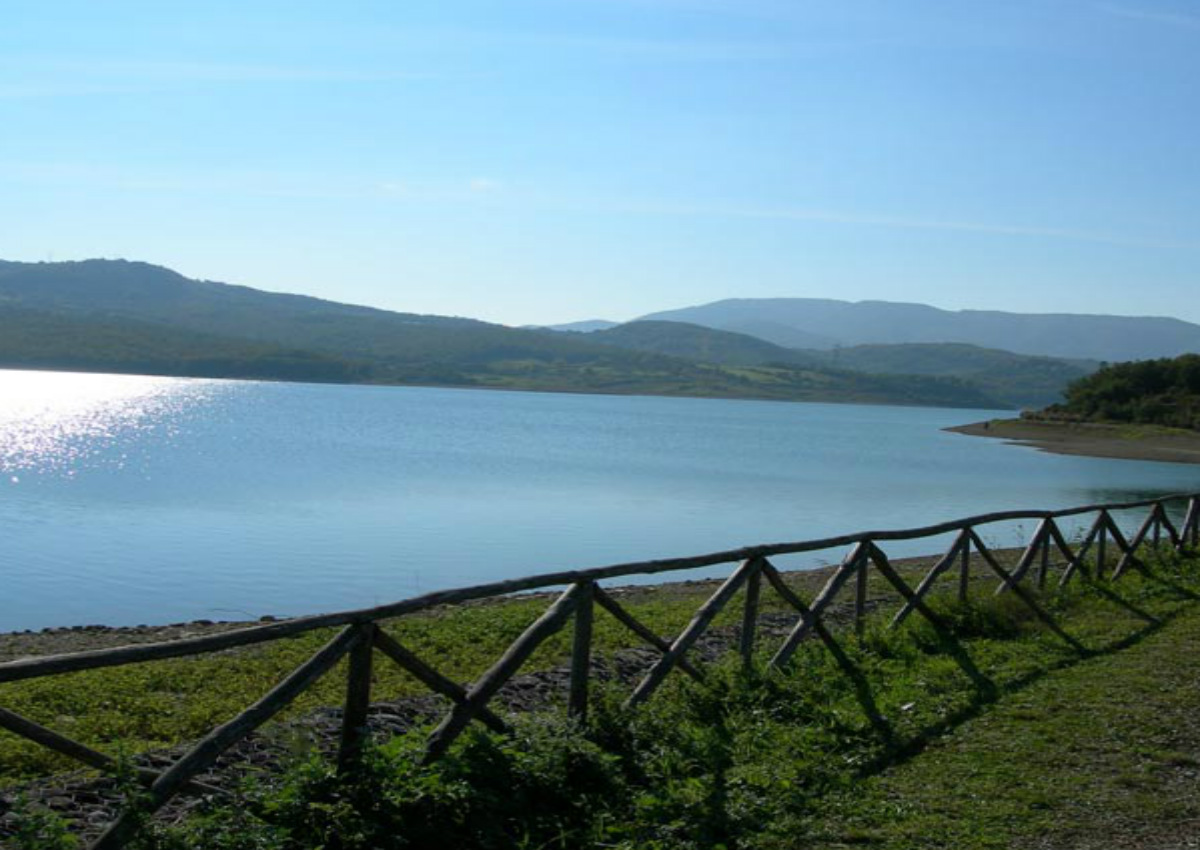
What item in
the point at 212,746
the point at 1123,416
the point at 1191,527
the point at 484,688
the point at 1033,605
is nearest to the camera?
the point at 212,746

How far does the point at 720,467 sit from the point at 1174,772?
62713 mm

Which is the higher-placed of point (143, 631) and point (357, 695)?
point (357, 695)

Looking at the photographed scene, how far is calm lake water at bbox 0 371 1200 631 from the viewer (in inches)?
1102

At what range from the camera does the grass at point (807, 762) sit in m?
7.02

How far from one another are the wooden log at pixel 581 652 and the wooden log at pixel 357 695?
2078 millimetres

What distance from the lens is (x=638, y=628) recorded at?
391 inches

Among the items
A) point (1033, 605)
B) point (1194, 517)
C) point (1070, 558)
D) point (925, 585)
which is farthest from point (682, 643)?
point (1194, 517)

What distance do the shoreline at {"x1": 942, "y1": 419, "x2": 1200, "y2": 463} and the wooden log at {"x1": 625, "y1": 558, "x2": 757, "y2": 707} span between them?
306 ft

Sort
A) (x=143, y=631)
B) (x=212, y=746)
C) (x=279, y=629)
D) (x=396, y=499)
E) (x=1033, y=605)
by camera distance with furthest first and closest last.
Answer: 1. (x=396, y=499)
2. (x=143, y=631)
3. (x=1033, y=605)
4. (x=279, y=629)
5. (x=212, y=746)

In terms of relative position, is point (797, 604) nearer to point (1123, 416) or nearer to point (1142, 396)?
point (1123, 416)

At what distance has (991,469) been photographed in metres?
79.1

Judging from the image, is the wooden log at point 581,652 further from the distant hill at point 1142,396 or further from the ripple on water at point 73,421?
the distant hill at point 1142,396

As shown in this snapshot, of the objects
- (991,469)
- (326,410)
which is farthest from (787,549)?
(326,410)

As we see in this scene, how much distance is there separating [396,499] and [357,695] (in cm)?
4048
